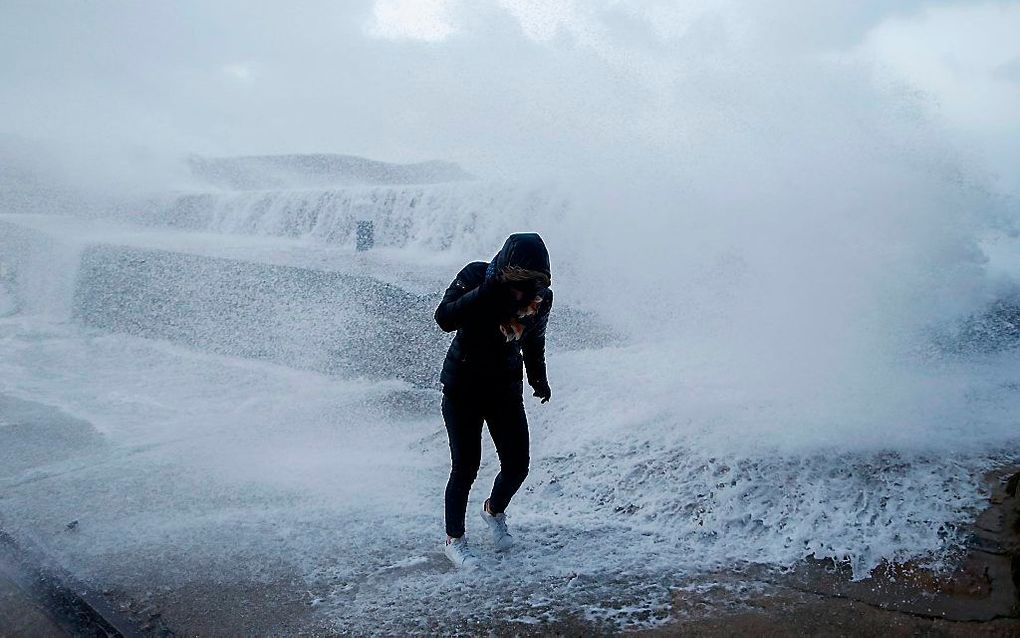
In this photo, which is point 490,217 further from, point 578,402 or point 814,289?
point 578,402

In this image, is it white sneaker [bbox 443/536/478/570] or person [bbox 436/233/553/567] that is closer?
person [bbox 436/233/553/567]

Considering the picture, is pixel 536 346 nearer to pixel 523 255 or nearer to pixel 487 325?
pixel 487 325

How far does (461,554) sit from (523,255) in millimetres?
1559

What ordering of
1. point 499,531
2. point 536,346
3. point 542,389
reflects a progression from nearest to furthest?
point 536,346 → point 542,389 → point 499,531

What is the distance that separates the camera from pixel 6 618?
118 inches

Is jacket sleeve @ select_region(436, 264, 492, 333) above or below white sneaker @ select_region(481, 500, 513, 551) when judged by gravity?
above

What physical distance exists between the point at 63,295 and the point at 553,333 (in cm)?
912

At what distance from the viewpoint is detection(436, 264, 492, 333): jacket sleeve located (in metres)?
2.92

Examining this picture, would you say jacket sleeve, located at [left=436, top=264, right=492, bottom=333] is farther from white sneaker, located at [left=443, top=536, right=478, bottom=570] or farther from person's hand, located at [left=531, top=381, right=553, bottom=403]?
white sneaker, located at [left=443, top=536, right=478, bottom=570]

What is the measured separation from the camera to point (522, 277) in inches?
112

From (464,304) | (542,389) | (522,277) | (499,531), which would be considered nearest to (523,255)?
(522,277)

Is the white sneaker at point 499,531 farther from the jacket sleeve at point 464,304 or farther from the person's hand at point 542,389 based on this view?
the jacket sleeve at point 464,304

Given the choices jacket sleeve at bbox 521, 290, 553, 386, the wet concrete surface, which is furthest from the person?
the wet concrete surface

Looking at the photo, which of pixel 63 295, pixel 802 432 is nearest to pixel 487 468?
pixel 802 432
